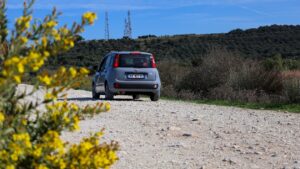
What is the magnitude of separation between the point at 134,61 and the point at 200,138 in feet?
32.4

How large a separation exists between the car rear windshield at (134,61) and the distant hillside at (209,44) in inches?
1571

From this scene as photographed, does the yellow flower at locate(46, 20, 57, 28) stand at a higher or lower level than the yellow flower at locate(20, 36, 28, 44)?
higher

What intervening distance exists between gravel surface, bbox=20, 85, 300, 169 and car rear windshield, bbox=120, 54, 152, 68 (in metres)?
4.92

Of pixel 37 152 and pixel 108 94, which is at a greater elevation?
pixel 37 152

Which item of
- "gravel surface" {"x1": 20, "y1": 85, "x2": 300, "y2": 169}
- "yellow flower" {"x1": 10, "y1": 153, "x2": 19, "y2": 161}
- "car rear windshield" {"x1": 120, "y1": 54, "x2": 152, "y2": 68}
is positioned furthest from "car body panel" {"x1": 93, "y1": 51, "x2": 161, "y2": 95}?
"yellow flower" {"x1": 10, "y1": 153, "x2": 19, "y2": 161}

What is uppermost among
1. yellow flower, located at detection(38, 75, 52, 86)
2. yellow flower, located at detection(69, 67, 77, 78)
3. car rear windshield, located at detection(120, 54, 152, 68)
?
yellow flower, located at detection(69, 67, 77, 78)

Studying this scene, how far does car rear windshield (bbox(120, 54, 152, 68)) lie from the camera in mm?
19000

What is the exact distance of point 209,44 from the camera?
221ft

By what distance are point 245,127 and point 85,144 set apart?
25.1 ft

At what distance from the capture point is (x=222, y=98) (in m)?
21.3

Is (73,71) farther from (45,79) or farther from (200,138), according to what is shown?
(200,138)

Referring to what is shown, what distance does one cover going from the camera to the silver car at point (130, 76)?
18.5 m

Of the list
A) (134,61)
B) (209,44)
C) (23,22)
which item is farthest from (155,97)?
(209,44)

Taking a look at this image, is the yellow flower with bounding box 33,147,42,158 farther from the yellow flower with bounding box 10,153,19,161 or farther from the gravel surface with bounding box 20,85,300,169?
the gravel surface with bounding box 20,85,300,169
